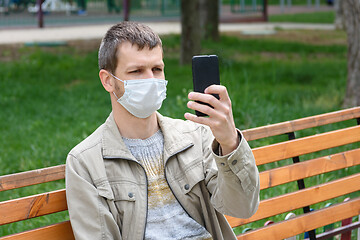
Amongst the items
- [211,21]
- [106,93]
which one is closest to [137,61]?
[106,93]

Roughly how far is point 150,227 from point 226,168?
446 millimetres

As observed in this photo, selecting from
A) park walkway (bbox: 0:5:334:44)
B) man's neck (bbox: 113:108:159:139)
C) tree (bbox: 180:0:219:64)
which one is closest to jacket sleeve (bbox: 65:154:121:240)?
man's neck (bbox: 113:108:159:139)

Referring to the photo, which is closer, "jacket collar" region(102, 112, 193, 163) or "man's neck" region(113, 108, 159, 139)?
"jacket collar" region(102, 112, 193, 163)

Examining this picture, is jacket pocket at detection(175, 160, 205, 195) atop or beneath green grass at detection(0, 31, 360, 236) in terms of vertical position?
atop

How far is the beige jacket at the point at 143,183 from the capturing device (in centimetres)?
241

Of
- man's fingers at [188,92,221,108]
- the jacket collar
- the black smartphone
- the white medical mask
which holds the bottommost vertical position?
the jacket collar

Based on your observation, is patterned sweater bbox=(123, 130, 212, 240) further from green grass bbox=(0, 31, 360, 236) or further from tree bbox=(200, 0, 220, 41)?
tree bbox=(200, 0, 220, 41)

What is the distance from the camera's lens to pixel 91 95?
28.9 feet

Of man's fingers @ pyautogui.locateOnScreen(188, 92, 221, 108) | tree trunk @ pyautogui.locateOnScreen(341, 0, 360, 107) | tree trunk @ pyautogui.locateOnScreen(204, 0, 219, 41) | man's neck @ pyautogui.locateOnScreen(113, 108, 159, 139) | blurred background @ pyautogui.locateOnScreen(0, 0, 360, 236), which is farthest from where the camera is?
tree trunk @ pyautogui.locateOnScreen(204, 0, 219, 41)

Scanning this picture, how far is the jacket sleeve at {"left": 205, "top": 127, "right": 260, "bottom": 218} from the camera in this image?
2.33 metres

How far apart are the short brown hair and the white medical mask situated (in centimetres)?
12

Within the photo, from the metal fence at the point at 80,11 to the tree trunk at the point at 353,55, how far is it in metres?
12.4

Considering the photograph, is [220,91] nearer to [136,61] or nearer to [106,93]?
[136,61]

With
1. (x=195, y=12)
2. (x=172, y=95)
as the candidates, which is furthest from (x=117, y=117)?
(x=195, y=12)
